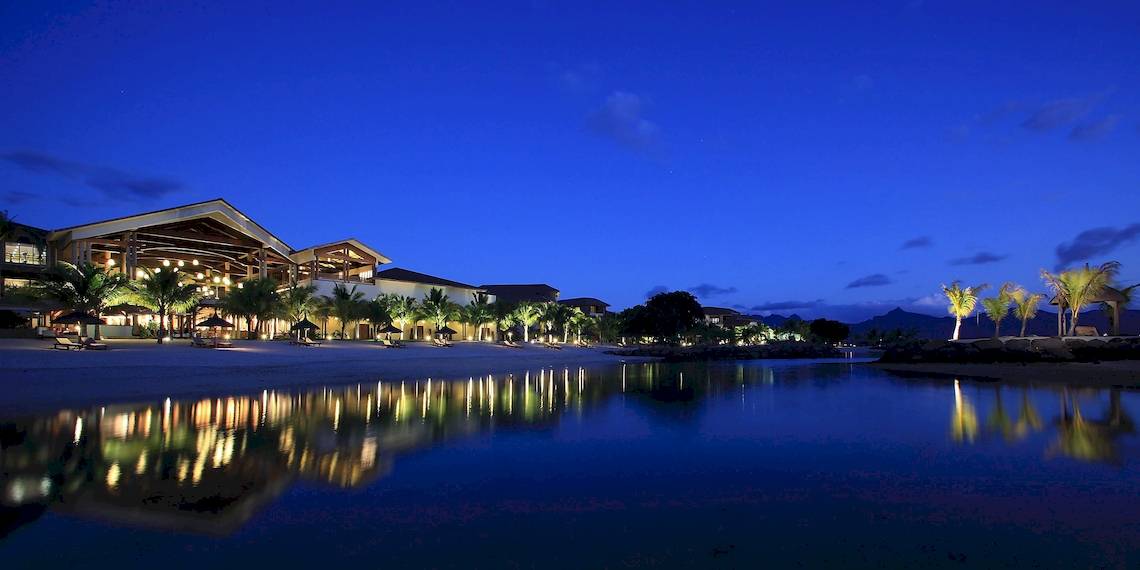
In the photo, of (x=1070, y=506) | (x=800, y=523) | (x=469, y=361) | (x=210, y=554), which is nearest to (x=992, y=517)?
(x=1070, y=506)

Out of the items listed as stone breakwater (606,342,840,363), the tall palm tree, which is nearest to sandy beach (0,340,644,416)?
the tall palm tree

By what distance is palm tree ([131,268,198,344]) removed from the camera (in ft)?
140

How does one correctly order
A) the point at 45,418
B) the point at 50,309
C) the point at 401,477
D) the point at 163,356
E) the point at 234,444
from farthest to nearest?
1. the point at 50,309
2. the point at 163,356
3. the point at 45,418
4. the point at 234,444
5. the point at 401,477

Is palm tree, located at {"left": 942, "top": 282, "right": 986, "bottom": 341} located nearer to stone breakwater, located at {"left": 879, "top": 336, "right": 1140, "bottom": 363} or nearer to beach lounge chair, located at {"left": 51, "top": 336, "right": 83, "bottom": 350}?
stone breakwater, located at {"left": 879, "top": 336, "right": 1140, "bottom": 363}

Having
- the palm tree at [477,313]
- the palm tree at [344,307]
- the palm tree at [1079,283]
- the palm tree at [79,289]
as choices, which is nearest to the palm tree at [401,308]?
the palm tree at [344,307]

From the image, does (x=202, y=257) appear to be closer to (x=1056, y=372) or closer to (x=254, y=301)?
(x=254, y=301)

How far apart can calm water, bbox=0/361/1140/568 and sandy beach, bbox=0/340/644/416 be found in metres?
4.27

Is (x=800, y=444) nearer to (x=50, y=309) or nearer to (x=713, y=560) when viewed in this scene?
(x=713, y=560)

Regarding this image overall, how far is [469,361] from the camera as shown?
49.7 meters

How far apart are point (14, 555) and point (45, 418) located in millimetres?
A: 14018

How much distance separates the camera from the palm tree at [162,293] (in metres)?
42.6

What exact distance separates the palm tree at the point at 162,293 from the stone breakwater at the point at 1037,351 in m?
64.0

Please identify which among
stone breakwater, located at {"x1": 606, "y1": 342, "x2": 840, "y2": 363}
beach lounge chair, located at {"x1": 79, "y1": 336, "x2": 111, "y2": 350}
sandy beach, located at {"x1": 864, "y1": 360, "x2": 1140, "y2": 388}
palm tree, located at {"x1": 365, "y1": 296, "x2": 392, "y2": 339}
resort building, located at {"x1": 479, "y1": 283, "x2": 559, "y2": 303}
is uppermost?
resort building, located at {"x1": 479, "y1": 283, "x2": 559, "y2": 303}

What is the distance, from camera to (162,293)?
42.9m
